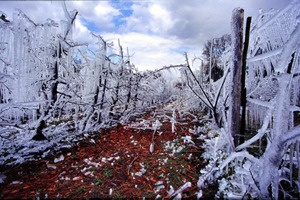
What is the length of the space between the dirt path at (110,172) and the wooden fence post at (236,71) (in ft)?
3.81

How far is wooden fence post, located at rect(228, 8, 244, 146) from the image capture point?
3207 mm

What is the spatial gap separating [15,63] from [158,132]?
5198 millimetres

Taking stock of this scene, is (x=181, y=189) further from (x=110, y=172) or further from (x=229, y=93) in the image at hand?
(x=229, y=93)

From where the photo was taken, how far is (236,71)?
128 inches

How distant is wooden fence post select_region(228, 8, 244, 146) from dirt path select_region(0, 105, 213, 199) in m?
1.16

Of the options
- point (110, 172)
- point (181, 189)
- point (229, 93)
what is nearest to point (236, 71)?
point (229, 93)

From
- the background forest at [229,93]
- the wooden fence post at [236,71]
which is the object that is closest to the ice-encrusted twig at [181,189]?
the background forest at [229,93]

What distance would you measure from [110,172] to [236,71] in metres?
3.48

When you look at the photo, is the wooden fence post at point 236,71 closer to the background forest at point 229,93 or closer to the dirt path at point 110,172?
the background forest at point 229,93

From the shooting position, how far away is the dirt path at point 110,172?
296cm

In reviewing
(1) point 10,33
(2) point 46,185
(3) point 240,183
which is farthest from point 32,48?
(3) point 240,183

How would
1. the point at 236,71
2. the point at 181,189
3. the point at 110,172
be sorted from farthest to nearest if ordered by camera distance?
1. the point at 110,172
2. the point at 236,71
3. the point at 181,189

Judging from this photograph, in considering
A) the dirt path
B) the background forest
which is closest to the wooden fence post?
the background forest

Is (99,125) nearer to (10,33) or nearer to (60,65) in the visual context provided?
(60,65)
